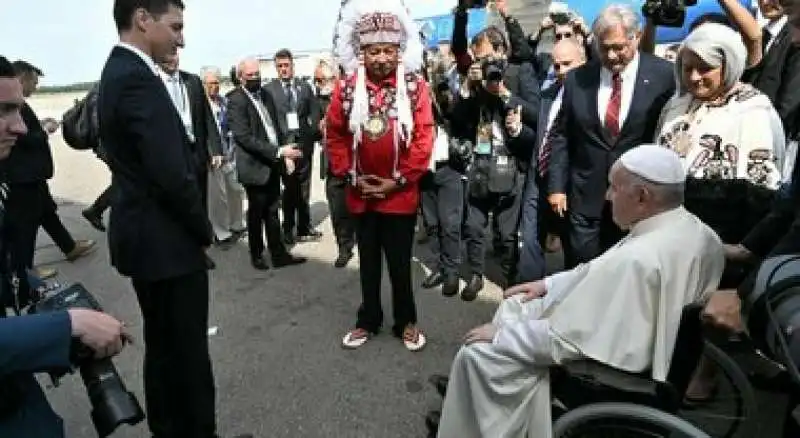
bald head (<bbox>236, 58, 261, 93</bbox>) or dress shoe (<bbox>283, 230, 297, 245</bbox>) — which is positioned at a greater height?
bald head (<bbox>236, 58, 261, 93</bbox>)

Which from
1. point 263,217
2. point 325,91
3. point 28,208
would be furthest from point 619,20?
point 28,208

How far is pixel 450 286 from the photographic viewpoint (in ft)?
14.0

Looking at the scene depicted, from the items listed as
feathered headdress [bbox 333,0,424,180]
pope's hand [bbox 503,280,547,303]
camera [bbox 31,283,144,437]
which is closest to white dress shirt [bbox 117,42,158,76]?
camera [bbox 31,283,144,437]

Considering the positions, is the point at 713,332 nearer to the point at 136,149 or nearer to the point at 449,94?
the point at 136,149

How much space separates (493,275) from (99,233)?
4.43 metres

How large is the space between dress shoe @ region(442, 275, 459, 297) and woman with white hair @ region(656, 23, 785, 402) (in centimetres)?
209

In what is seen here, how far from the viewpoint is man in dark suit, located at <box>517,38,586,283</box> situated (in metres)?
3.33

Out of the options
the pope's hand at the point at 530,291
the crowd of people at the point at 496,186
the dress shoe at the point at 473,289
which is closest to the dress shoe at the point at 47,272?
the crowd of people at the point at 496,186

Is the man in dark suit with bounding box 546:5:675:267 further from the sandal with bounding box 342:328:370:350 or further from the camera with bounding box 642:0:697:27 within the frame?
the sandal with bounding box 342:328:370:350

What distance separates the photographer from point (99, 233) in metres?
6.53

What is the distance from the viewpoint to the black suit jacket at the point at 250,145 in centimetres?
478

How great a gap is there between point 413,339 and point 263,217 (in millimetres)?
2096

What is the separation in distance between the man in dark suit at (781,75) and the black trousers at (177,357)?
2.51 metres

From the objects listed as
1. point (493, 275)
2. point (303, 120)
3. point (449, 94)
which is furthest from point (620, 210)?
point (303, 120)
